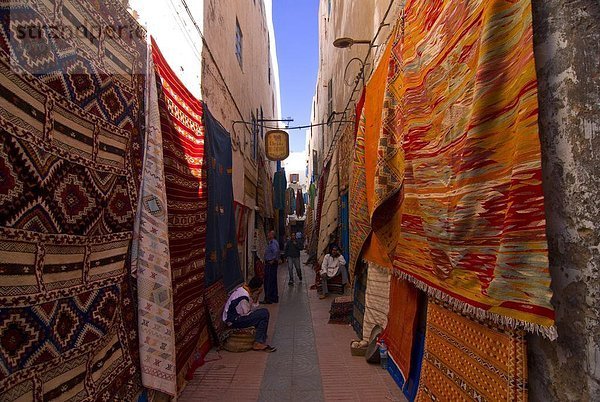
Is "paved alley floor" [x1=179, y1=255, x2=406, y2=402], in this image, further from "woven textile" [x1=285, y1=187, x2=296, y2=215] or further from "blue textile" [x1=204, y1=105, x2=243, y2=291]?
"woven textile" [x1=285, y1=187, x2=296, y2=215]

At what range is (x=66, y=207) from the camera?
6.72ft

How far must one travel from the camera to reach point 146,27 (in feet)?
11.4

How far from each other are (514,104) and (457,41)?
27.3 inches

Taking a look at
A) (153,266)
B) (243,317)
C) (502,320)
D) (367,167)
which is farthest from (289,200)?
(502,320)

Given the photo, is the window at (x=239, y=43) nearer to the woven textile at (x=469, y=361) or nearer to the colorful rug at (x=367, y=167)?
the colorful rug at (x=367, y=167)

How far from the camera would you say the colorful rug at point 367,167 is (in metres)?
4.11

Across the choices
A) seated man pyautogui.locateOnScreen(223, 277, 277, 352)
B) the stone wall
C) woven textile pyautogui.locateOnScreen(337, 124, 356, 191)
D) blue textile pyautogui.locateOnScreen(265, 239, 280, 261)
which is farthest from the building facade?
the stone wall

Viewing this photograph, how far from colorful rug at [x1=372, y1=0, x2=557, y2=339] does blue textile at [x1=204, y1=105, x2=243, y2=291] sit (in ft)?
9.36

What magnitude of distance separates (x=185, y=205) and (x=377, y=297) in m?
2.37

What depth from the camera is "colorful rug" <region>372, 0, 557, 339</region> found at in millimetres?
1578

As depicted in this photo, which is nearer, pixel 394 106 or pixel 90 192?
pixel 90 192

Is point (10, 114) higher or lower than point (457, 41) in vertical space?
lower

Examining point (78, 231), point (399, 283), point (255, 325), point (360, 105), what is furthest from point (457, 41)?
point (255, 325)

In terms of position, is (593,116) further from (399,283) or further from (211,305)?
(211,305)
